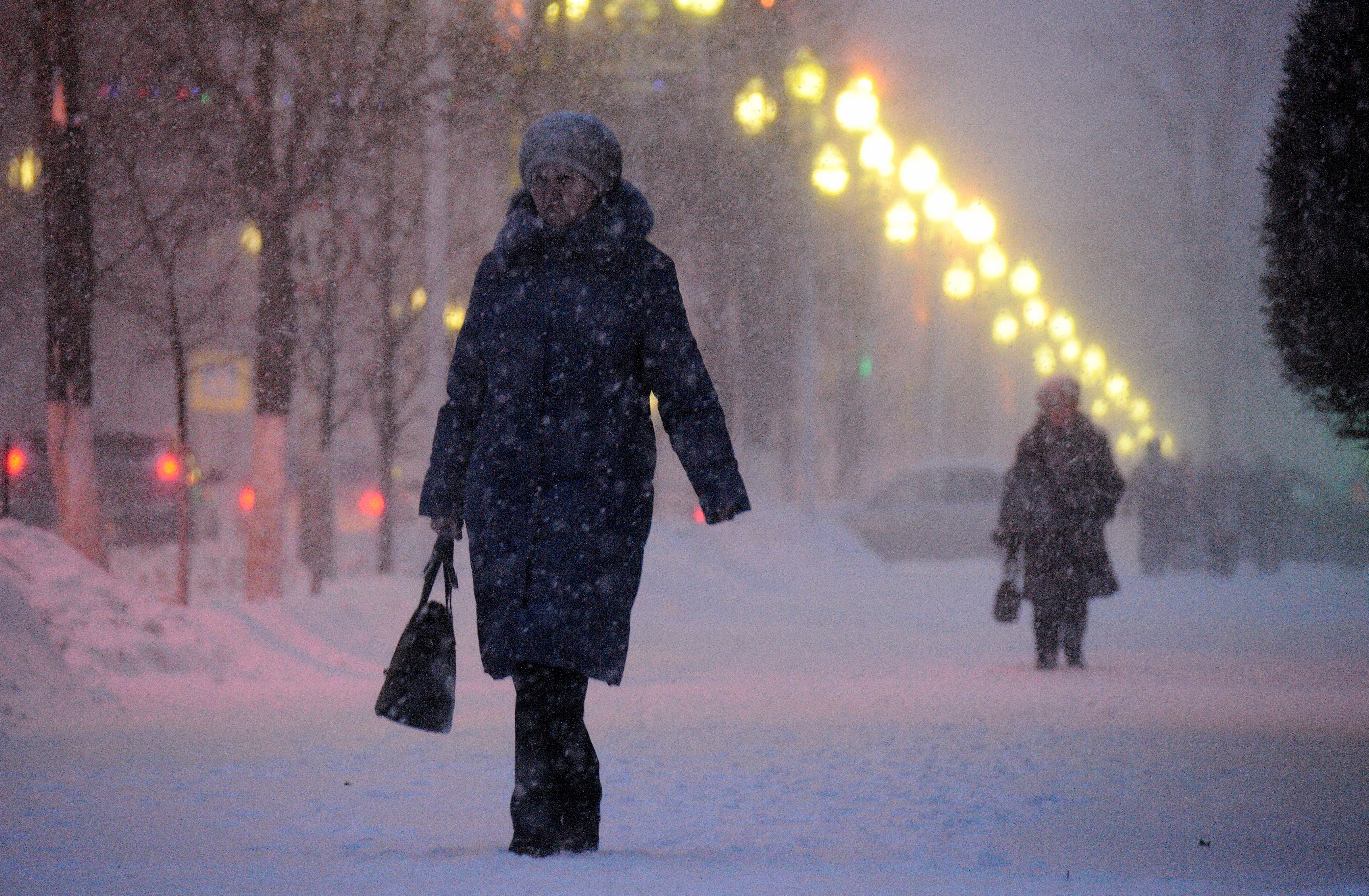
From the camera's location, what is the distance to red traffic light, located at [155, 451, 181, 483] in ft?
62.1

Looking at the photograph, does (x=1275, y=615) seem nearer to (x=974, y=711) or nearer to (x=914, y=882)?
Result: (x=974, y=711)

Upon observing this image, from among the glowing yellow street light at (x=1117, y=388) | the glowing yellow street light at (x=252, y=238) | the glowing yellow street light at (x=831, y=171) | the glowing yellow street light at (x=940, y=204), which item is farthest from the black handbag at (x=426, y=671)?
the glowing yellow street light at (x=1117, y=388)

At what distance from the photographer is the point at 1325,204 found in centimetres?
622

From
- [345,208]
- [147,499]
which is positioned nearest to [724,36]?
[345,208]

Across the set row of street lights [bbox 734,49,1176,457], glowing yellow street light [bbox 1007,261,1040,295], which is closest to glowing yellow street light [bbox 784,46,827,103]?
row of street lights [bbox 734,49,1176,457]

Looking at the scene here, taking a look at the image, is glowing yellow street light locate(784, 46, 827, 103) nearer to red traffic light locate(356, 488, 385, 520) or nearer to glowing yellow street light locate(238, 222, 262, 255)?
glowing yellow street light locate(238, 222, 262, 255)

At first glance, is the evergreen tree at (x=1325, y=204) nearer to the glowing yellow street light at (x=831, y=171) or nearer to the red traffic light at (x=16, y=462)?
the red traffic light at (x=16, y=462)

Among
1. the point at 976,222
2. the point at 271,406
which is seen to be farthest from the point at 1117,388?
the point at 271,406

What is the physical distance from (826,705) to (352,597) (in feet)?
17.5

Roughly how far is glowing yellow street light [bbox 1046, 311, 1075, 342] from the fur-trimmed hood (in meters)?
26.1

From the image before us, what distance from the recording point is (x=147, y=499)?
19.0m

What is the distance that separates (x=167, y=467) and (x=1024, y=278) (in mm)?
13791

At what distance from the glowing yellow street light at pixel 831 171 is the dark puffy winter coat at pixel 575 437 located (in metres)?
13.7

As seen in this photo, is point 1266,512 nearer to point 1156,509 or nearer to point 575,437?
point 1156,509
